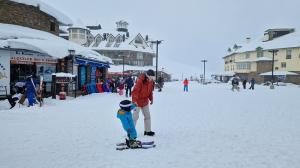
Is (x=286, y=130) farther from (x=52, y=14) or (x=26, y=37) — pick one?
(x=52, y=14)

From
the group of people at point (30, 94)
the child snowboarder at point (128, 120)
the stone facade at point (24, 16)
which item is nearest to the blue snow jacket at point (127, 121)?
the child snowboarder at point (128, 120)

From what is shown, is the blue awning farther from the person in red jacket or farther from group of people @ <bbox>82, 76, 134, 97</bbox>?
the person in red jacket

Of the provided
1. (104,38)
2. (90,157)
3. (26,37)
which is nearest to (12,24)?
(26,37)

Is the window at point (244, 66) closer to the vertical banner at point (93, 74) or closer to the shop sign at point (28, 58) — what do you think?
the vertical banner at point (93, 74)

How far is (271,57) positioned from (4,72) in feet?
195

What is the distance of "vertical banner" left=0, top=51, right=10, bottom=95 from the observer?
47.0ft

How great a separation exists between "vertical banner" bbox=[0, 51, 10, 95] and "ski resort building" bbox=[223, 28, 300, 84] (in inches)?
2062

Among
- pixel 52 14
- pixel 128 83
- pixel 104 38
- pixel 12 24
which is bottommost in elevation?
A: pixel 128 83

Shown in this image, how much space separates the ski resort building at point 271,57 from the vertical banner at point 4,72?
172 feet

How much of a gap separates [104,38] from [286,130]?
60.3 m

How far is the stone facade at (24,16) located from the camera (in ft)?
56.4

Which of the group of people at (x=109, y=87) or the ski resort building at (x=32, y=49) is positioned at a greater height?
the ski resort building at (x=32, y=49)

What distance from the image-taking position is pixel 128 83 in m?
18.5

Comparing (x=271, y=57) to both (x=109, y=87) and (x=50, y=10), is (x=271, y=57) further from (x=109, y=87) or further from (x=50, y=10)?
(x=50, y=10)
